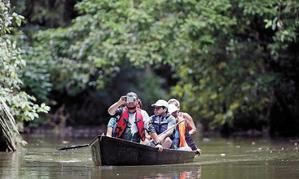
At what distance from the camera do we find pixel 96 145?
16031mm

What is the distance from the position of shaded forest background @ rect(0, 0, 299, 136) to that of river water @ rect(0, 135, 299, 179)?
526 centimetres

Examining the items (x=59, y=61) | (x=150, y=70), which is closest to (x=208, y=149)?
(x=59, y=61)

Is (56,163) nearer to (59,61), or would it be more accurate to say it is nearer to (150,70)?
(59,61)

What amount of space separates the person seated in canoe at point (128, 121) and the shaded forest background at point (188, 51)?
28.4 feet

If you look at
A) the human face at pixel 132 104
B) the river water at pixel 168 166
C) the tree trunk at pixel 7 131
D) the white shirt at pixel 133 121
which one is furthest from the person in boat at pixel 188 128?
the tree trunk at pixel 7 131

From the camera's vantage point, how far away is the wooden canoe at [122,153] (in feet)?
52.2

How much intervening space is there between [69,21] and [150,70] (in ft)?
20.8

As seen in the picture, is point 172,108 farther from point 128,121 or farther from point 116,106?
point 116,106

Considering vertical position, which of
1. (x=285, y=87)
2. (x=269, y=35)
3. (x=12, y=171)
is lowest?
(x=12, y=171)

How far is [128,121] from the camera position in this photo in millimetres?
16953

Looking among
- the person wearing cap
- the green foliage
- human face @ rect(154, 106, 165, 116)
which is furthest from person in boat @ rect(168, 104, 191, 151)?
the green foliage

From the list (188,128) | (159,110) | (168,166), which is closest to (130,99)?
(159,110)

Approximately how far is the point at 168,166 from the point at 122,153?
110cm

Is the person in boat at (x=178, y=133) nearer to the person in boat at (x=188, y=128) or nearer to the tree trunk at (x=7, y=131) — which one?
the person in boat at (x=188, y=128)
